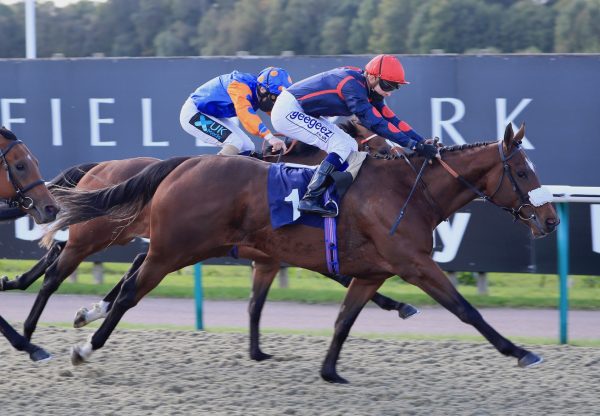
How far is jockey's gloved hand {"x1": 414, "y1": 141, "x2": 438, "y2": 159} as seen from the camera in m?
5.52

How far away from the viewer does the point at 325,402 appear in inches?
202

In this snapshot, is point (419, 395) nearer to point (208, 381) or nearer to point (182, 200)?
point (208, 381)

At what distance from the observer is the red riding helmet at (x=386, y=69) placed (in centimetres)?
556

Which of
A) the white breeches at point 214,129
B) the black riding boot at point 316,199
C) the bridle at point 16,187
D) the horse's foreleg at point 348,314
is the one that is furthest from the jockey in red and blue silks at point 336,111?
the bridle at point 16,187

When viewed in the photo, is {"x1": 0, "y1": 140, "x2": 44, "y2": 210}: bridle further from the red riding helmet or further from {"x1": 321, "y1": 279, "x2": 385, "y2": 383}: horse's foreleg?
the red riding helmet

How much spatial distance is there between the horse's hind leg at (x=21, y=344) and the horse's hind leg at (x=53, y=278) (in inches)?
23.9

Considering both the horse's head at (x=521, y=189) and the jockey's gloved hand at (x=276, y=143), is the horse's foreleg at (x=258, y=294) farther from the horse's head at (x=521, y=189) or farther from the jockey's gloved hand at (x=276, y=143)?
the horse's head at (x=521, y=189)

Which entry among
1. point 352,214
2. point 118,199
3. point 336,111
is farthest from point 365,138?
point 118,199

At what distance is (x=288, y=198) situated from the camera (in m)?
5.48

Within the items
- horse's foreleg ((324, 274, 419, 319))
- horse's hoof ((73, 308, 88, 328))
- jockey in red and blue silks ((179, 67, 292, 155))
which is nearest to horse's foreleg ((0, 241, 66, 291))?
horse's hoof ((73, 308, 88, 328))

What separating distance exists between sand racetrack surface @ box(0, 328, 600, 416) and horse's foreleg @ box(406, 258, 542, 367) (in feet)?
0.79

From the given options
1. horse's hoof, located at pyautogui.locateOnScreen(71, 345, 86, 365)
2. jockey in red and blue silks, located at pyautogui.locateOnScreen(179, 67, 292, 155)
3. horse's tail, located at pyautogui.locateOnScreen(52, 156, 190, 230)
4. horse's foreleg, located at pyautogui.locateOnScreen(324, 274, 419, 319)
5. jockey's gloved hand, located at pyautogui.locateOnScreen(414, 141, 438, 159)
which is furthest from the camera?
jockey in red and blue silks, located at pyautogui.locateOnScreen(179, 67, 292, 155)

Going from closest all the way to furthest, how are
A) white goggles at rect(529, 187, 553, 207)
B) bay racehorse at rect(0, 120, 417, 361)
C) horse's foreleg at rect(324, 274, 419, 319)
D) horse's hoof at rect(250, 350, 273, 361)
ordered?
white goggles at rect(529, 187, 553, 207)
horse's hoof at rect(250, 350, 273, 361)
bay racehorse at rect(0, 120, 417, 361)
horse's foreleg at rect(324, 274, 419, 319)

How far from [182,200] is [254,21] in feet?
46.6
